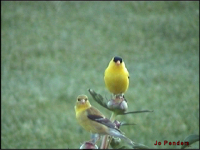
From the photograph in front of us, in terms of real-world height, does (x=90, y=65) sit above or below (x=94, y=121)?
above

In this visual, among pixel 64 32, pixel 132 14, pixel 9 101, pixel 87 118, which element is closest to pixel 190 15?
pixel 132 14

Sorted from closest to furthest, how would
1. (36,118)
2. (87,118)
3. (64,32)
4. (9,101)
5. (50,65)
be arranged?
(87,118)
(36,118)
(9,101)
(50,65)
(64,32)

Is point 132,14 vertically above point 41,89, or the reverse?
point 132,14

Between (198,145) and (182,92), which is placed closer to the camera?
(198,145)

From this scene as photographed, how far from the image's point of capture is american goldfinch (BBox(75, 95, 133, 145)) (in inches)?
23.7

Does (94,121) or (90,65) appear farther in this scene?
(90,65)

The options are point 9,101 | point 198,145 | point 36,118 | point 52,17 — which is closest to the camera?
point 198,145

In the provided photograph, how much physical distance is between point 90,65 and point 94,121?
486 cm

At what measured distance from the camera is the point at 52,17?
23.6ft

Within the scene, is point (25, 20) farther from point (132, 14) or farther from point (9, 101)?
point (9, 101)

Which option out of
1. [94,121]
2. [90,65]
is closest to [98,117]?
[94,121]

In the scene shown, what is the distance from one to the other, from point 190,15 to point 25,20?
9.74 feet

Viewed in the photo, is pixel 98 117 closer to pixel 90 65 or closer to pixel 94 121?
pixel 94 121

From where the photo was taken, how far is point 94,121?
2.25ft
